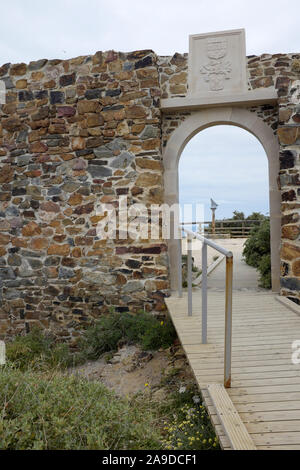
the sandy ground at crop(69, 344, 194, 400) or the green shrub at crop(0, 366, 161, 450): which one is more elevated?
the green shrub at crop(0, 366, 161, 450)

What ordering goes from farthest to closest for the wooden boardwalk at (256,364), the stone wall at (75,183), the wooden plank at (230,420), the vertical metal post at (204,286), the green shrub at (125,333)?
the stone wall at (75,183) < the green shrub at (125,333) < the vertical metal post at (204,286) < the wooden boardwalk at (256,364) < the wooden plank at (230,420)

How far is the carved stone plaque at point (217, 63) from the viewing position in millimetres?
4875

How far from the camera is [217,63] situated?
4.97 metres

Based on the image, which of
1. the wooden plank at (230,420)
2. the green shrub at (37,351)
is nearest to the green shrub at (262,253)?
the green shrub at (37,351)

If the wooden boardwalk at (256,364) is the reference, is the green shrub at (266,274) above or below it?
above

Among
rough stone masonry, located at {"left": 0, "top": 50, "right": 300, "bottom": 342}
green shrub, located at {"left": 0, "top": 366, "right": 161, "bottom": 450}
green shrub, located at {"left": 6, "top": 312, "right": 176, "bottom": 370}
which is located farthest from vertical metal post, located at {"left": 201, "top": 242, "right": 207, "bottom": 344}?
rough stone masonry, located at {"left": 0, "top": 50, "right": 300, "bottom": 342}

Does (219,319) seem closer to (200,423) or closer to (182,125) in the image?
(200,423)

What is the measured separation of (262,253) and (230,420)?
5.72 metres

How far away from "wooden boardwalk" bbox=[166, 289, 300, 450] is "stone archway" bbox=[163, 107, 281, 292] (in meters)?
0.81

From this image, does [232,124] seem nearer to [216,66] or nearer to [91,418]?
[216,66]

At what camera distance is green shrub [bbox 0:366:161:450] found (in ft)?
6.01

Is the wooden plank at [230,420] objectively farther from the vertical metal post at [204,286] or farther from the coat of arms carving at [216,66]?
the coat of arms carving at [216,66]

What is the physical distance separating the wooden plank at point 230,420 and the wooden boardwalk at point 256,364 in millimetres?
36

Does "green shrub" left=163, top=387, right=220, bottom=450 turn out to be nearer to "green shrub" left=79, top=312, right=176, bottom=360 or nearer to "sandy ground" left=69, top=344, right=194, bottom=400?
"sandy ground" left=69, top=344, right=194, bottom=400
